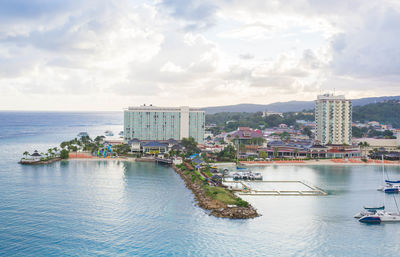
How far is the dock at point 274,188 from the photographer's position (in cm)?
2908

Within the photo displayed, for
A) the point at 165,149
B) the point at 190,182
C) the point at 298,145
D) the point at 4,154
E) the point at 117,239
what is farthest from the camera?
the point at 298,145

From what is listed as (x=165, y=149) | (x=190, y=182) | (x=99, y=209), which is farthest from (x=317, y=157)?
(x=99, y=209)

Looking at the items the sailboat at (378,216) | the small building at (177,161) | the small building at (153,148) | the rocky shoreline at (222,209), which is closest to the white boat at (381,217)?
the sailboat at (378,216)

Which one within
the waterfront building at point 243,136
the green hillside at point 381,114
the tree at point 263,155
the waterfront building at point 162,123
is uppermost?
the green hillside at point 381,114

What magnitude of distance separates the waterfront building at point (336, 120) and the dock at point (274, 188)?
3067 centimetres

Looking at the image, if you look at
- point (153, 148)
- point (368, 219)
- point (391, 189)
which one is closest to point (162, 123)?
point (153, 148)

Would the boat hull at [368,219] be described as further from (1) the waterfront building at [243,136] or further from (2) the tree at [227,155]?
(1) the waterfront building at [243,136]

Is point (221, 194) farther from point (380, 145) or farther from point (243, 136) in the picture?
point (380, 145)

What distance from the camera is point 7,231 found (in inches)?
766

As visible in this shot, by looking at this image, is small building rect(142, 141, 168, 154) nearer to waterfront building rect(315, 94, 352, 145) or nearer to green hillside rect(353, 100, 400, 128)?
waterfront building rect(315, 94, 352, 145)

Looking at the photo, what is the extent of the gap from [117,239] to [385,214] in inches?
632

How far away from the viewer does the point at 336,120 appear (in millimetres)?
62156

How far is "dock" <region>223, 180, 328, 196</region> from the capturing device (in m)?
29.1

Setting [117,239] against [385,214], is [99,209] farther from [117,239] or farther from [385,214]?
[385,214]
